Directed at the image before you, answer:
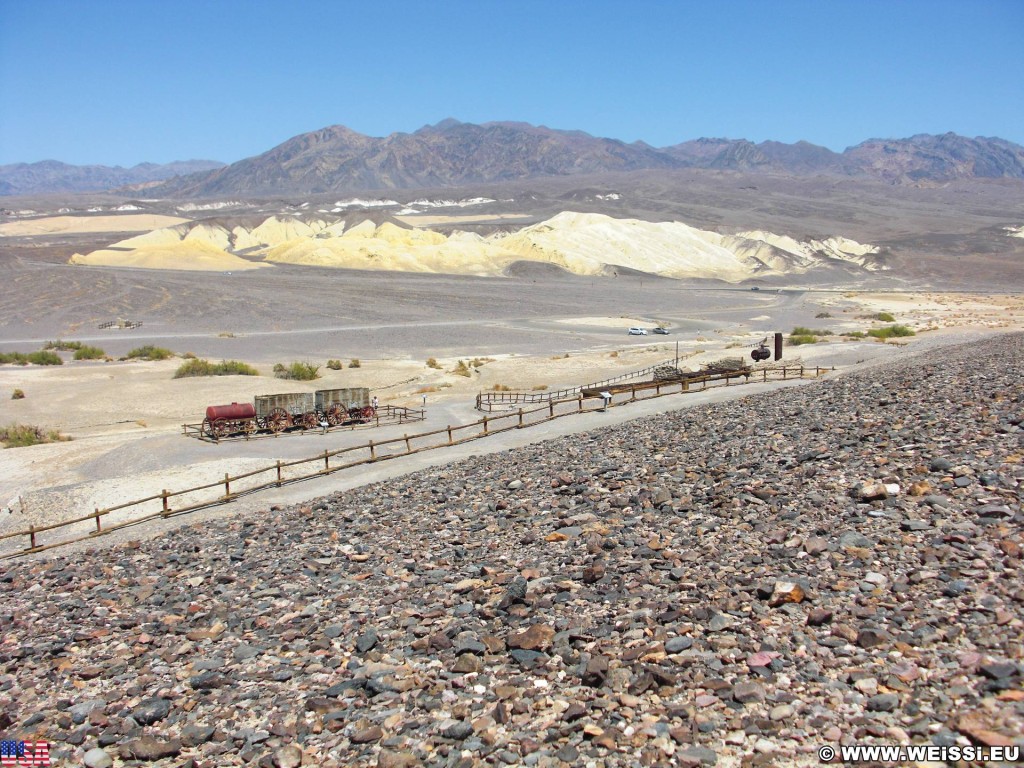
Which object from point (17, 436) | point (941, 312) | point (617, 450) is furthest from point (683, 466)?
point (941, 312)

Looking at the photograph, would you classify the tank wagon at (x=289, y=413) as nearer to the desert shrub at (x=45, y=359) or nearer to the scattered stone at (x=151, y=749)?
the scattered stone at (x=151, y=749)

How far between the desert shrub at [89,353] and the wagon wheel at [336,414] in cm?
2770

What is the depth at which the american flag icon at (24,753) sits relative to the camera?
766cm

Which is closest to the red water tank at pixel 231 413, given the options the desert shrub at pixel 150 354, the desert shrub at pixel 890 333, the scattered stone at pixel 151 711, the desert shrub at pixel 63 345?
the scattered stone at pixel 151 711

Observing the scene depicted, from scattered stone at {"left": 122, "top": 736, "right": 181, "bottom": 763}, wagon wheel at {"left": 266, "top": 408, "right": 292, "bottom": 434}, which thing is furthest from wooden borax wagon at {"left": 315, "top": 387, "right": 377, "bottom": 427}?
scattered stone at {"left": 122, "top": 736, "right": 181, "bottom": 763}

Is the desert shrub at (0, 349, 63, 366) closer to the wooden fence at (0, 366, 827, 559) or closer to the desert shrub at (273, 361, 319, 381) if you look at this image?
the desert shrub at (273, 361, 319, 381)

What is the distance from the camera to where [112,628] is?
35.3ft

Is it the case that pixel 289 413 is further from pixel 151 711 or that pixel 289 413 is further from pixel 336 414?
pixel 151 711

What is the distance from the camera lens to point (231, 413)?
29.3 metres

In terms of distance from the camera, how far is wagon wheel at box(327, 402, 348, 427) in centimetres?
3153

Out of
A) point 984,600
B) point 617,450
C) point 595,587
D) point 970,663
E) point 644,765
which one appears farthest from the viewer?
point 617,450

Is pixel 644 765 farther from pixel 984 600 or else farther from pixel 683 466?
pixel 683 466

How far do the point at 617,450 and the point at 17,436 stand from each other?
74.5 ft

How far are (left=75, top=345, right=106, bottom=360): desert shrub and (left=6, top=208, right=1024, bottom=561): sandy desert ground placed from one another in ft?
3.12
